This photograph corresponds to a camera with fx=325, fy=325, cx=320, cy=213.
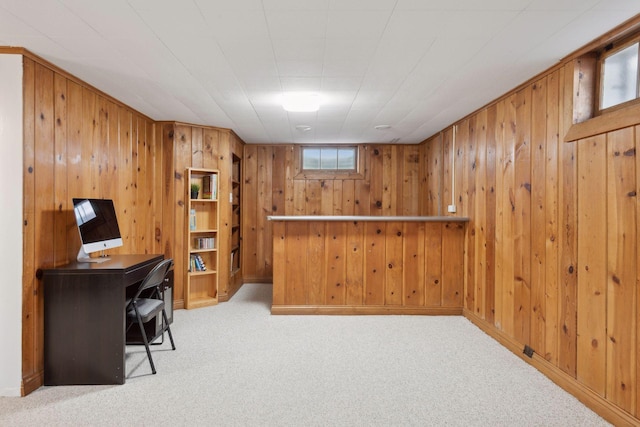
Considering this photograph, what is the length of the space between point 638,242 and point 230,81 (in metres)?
2.92

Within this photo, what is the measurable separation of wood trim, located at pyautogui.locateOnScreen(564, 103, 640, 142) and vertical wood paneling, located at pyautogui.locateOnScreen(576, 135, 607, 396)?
0.16 feet

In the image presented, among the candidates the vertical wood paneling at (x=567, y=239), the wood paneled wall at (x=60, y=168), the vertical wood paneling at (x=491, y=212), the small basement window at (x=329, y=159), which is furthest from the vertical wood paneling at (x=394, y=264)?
the wood paneled wall at (x=60, y=168)

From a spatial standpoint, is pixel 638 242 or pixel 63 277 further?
pixel 63 277

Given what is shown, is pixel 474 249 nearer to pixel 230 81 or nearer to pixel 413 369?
pixel 413 369

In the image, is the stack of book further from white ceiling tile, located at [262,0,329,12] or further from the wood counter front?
white ceiling tile, located at [262,0,329,12]

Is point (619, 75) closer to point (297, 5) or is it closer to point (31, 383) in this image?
point (297, 5)

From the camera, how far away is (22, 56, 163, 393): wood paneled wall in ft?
7.14

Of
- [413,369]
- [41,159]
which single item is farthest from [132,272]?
[413,369]

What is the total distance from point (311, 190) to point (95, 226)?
330cm

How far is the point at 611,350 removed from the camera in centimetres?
189

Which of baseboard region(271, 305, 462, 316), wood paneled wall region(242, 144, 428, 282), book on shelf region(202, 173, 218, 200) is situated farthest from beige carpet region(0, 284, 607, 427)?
wood paneled wall region(242, 144, 428, 282)

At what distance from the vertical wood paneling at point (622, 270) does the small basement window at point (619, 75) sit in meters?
0.30

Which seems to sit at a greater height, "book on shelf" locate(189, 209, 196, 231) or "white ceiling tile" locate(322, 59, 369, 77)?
"white ceiling tile" locate(322, 59, 369, 77)

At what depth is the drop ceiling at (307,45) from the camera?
1698 mm
